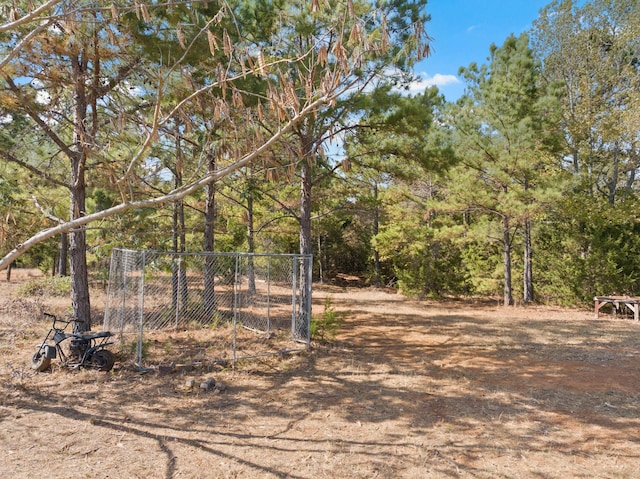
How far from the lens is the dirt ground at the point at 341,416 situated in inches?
141

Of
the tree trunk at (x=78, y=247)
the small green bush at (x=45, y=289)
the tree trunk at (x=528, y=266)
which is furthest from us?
the tree trunk at (x=528, y=266)

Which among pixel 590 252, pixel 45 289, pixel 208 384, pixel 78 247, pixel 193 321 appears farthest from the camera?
pixel 590 252

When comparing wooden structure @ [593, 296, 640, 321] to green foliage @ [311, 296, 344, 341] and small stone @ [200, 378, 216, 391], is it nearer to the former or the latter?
green foliage @ [311, 296, 344, 341]

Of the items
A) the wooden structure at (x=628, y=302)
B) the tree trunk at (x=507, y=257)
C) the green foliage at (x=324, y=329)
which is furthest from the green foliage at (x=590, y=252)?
the green foliage at (x=324, y=329)

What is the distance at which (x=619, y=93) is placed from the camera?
45.7ft

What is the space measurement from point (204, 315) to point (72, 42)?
6.30 meters

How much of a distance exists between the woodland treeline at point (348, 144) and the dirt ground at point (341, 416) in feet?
6.50

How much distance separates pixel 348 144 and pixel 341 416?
596cm

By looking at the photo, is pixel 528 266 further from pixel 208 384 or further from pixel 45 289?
pixel 45 289

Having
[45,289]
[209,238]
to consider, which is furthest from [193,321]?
[45,289]

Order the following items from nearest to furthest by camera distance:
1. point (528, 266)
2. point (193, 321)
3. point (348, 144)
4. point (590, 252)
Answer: point (348, 144), point (193, 321), point (590, 252), point (528, 266)

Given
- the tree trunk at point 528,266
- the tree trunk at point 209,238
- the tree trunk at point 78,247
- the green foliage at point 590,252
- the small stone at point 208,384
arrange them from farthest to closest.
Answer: the tree trunk at point 528,266, the green foliage at point 590,252, the tree trunk at point 209,238, the tree trunk at point 78,247, the small stone at point 208,384

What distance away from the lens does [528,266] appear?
48.8 ft

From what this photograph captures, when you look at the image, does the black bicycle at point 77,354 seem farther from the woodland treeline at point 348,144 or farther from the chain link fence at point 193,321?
the woodland treeline at point 348,144
